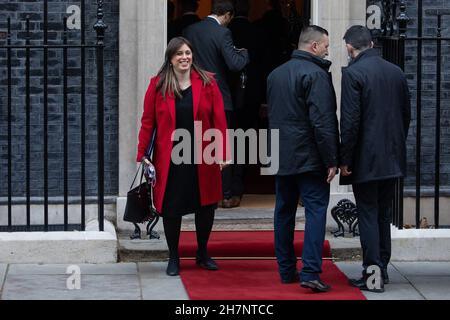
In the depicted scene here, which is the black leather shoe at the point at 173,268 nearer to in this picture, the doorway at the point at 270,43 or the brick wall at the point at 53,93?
the brick wall at the point at 53,93

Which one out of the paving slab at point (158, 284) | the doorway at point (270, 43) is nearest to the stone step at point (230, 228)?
the paving slab at point (158, 284)

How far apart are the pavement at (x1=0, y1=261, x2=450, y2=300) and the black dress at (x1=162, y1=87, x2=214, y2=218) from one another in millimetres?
519

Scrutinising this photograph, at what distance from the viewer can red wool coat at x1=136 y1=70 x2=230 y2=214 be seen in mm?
9281

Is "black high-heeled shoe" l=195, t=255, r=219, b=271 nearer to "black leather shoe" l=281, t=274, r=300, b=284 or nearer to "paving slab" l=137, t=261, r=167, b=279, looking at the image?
"paving slab" l=137, t=261, r=167, b=279

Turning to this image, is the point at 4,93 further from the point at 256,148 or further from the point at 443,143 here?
the point at 443,143

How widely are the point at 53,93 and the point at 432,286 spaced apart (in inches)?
135

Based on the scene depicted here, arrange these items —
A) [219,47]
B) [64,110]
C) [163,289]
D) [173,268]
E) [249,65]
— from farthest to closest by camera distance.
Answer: [249,65]
[219,47]
[64,110]
[173,268]
[163,289]

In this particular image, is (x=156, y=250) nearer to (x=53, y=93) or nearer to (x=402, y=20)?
(x=53, y=93)

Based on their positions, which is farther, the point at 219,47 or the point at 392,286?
the point at 219,47

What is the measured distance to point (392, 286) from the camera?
917 centimetres

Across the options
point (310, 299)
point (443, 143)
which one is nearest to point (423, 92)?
point (443, 143)

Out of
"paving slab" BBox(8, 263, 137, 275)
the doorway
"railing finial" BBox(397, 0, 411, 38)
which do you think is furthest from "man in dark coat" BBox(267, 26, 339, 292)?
the doorway

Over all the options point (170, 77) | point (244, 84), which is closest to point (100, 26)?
point (170, 77)

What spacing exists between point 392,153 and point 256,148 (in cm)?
304
